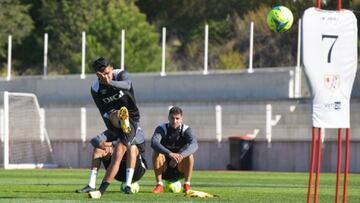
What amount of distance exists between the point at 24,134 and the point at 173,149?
66.7 feet

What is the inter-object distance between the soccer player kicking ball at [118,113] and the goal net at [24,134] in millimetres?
18876

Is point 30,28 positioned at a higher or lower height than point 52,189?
higher

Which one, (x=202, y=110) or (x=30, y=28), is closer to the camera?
(x=202, y=110)

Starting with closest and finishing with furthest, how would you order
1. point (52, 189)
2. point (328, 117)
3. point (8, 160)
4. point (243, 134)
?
point (328, 117), point (52, 189), point (8, 160), point (243, 134)

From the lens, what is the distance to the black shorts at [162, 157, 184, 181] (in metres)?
17.0

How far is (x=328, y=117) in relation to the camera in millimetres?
10547

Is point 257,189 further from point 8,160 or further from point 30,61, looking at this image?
point 30,61

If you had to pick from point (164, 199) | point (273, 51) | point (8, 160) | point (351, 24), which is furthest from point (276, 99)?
point (351, 24)

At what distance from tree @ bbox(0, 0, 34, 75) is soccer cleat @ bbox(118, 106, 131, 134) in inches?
1734

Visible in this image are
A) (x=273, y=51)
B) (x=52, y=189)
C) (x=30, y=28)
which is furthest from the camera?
(x=30, y=28)

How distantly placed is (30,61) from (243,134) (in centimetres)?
2871

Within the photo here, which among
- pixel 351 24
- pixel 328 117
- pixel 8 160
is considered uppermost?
pixel 351 24

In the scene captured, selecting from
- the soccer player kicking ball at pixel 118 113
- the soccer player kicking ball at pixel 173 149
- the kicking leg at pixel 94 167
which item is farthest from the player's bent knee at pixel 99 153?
the soccer player kicking ball at pixel 173 149

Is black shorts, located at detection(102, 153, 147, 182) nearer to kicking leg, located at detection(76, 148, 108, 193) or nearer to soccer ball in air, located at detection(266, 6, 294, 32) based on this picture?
kicking leg, located at detection(76, 148, 108, 193)
